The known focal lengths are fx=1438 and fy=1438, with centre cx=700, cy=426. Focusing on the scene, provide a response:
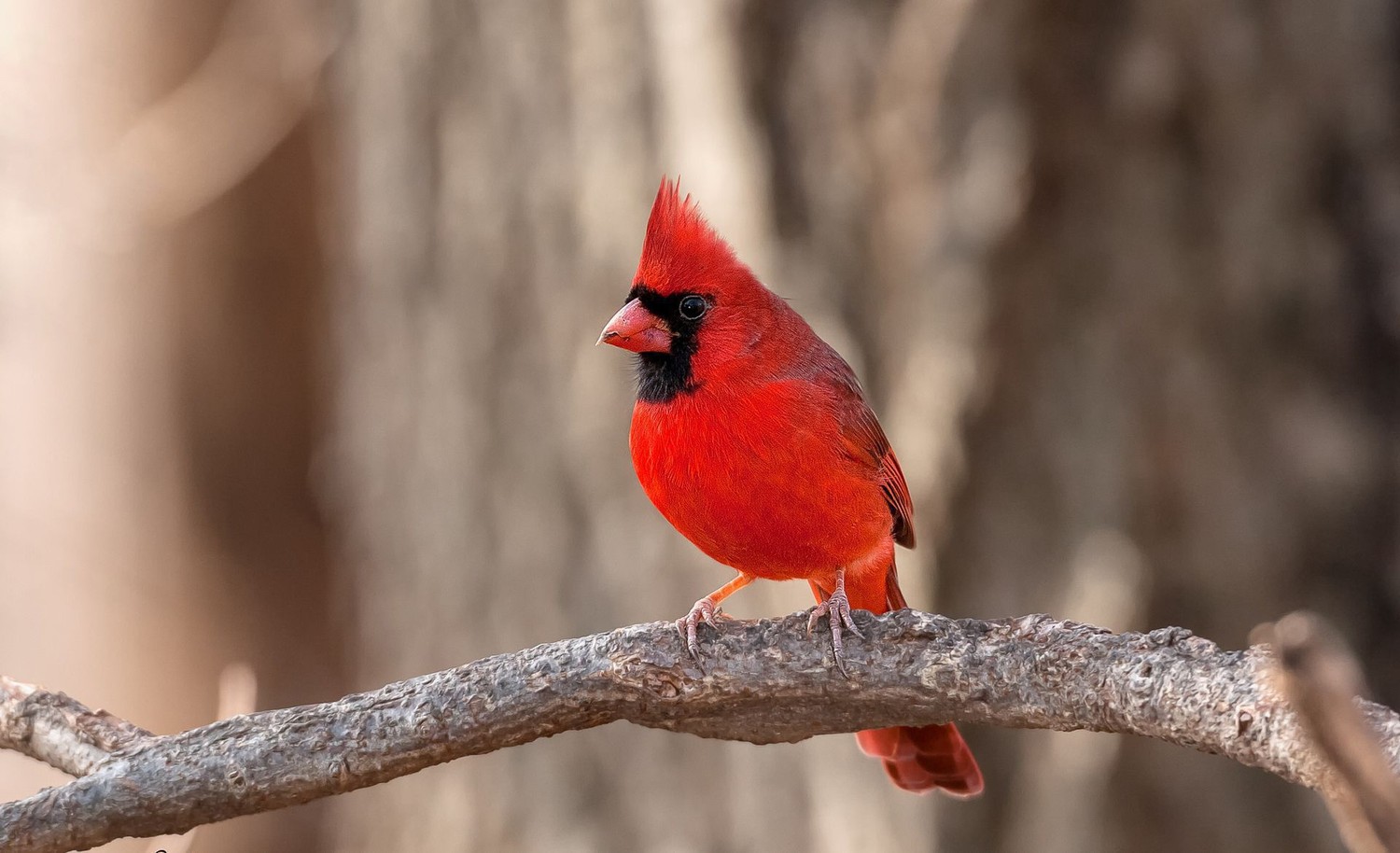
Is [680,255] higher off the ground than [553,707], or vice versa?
[680,255]

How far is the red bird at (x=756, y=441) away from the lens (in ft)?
6.56

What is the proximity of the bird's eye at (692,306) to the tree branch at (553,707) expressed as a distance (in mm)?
698

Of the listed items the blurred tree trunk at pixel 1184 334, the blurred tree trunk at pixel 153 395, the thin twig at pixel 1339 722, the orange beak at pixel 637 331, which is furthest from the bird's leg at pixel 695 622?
the blurred tree trunk at pixel 153 395

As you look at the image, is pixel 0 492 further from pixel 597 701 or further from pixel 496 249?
pixel 597 701

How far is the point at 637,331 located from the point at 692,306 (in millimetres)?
97

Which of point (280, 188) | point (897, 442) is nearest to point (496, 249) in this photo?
point (897, 442)

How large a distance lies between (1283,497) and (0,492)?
393 cm

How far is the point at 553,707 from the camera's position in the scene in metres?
1.54

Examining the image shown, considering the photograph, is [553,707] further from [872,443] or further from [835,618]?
[872,443]

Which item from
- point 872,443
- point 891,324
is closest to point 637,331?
point 872,443

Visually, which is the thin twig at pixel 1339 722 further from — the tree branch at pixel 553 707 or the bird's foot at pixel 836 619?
the bird's foot at pixel 836 619

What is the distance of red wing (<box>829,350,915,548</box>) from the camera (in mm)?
2158

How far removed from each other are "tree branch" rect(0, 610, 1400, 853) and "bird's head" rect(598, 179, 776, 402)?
63cm

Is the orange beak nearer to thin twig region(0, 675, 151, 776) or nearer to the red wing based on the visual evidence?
the red wing
